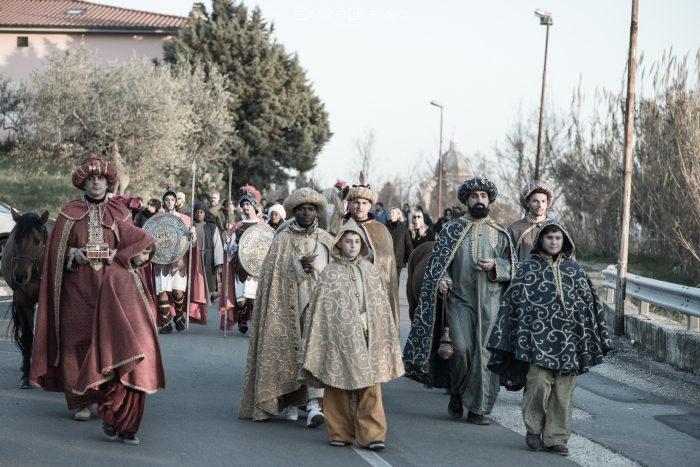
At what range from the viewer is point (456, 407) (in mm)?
8430

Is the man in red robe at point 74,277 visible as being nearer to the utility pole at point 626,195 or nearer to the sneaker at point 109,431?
the sneaker at point 109,431

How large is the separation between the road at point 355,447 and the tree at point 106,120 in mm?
30037

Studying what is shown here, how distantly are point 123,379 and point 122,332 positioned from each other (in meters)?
0.36

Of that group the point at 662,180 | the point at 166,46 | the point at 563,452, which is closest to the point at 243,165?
the point at 166,46

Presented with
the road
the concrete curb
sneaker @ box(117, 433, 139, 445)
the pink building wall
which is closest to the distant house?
the pink building wall

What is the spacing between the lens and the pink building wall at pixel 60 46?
194 ft

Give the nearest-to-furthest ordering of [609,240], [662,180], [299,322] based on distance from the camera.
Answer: [299,322] → [662,180] → [609,240]

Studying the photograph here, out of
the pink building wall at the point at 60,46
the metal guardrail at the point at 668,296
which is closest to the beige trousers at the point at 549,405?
the metal guardrail at the point at 668,296

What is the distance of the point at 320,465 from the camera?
21.7 feet

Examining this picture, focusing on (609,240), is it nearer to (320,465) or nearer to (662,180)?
(662,180)

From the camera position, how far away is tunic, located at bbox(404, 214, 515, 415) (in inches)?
324

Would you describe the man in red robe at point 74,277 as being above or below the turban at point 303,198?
below

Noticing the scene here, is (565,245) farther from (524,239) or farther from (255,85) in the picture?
(255,85)

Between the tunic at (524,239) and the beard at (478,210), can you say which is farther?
the tunic at (524,239)
